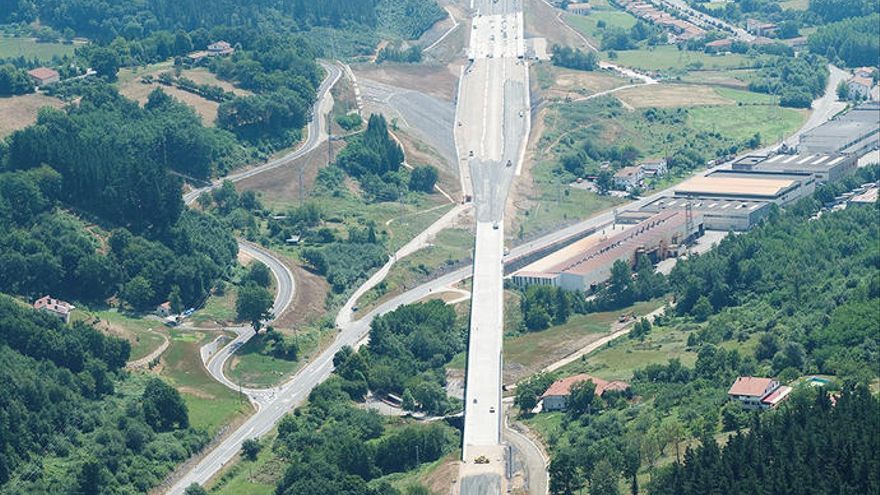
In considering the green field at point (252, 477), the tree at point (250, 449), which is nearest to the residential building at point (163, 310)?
the tree at point (250, 449)

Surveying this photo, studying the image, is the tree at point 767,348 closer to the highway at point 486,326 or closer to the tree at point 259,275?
the highway at point 486,326

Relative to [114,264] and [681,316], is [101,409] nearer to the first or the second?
[114,264]

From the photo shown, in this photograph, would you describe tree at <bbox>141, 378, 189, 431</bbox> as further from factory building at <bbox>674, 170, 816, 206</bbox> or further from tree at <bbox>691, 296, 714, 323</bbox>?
factory building at <bbox>674, 170, 816, 206</bbox>

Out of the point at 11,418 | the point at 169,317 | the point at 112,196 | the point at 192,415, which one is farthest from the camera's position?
the point at 112,196

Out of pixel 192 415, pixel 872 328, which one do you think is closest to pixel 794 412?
pixel 872 328

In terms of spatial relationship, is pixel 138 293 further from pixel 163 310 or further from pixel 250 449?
pixel 250 449

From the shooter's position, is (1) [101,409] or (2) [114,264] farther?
(2) [114,264]
